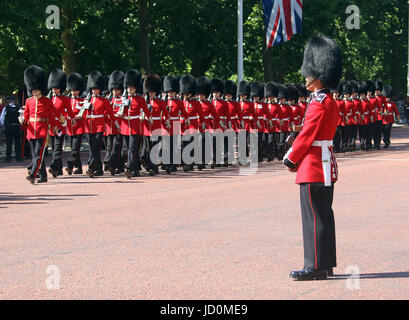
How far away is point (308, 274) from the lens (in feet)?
21.9

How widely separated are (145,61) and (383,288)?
84.3 ft


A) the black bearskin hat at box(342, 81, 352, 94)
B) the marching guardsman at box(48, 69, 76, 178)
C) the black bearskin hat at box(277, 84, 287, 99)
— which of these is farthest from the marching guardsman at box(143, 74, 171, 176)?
the black bearskin hat at box(342, 81, 352, 94)

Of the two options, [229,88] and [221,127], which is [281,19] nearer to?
[229,88]

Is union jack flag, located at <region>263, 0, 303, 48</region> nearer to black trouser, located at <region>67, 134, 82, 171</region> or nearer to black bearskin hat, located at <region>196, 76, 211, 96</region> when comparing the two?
black bearskin hat, located at <region>196, 76, 211, 96</region>

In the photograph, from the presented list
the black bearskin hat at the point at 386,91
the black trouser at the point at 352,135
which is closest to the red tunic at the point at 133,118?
the black trouser at the point at 352,135

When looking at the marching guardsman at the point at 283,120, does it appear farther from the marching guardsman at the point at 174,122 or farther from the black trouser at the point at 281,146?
the marching guardsman at the point at 174,122

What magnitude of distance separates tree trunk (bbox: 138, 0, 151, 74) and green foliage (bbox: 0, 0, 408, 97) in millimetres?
419

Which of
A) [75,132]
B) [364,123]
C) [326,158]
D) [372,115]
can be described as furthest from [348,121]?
[326,158]

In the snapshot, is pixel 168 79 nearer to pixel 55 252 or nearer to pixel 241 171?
pixel 241 171

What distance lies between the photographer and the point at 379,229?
29.9 feet

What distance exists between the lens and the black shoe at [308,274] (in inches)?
262

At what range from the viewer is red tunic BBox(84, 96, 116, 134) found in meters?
15.4
